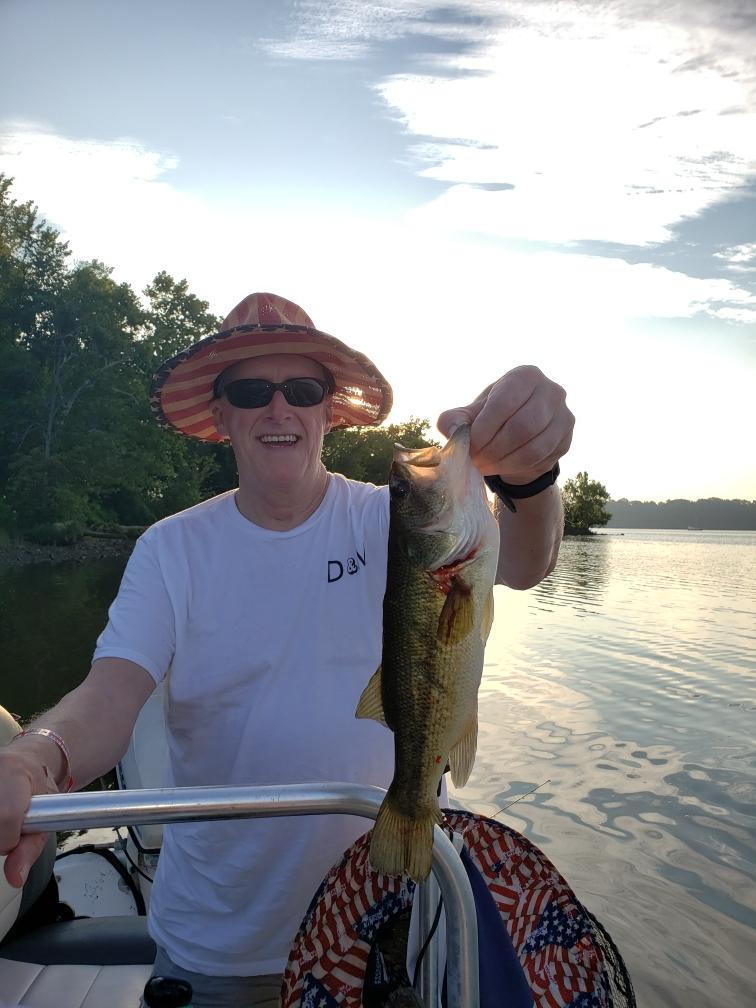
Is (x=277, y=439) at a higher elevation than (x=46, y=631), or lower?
higher

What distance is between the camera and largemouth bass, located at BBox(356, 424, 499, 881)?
198cm

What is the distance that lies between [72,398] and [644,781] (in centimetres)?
4520

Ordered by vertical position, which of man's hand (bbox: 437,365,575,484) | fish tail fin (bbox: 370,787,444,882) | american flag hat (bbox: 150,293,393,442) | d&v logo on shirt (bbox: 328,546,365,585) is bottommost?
fish tail fin (bbox: 370,787,444,882)

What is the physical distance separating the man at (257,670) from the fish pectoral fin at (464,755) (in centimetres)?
62

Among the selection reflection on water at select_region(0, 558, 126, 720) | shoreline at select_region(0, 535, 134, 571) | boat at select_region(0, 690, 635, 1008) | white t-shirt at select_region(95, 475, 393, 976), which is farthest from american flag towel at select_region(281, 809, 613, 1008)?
shoreline at select_region(0, 535, 134, 571)

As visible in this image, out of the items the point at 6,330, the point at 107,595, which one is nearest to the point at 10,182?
the point at 6,330

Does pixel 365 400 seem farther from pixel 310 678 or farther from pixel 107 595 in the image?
pixel 107 595

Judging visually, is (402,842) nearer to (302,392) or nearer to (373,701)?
(373,701)

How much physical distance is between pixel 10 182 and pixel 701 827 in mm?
55631

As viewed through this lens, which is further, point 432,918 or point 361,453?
point 361,453

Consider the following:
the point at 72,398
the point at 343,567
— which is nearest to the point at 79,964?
the point at 343,567

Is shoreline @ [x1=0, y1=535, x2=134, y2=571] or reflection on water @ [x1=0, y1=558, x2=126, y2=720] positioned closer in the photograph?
reflection on water @ [x1=0, y1=558, x2=126, y2=720]

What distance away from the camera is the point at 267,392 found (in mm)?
3068

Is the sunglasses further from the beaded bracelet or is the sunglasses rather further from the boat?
Result: the boat
